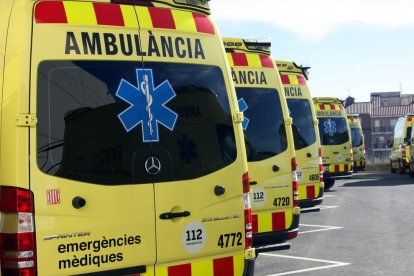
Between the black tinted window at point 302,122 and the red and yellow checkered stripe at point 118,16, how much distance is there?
611 cm

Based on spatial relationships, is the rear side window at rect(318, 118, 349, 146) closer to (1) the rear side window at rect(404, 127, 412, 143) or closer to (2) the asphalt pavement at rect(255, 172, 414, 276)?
(2) the asphalt pavement at rect(255, 172, 414, 276)

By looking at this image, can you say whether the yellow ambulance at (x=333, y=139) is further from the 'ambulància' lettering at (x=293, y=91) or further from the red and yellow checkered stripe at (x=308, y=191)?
the red and yellow checkered stripe at (x=308, y=191)

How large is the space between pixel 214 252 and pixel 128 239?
740 mm

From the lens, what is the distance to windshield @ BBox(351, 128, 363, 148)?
25516 mm

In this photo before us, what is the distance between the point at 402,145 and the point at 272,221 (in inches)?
873

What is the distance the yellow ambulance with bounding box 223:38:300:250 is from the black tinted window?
2851mm

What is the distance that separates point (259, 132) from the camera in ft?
24.3

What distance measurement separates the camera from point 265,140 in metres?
7.46

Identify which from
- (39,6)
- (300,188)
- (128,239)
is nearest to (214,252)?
(128,239)

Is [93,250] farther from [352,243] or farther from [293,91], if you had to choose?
[293,91]

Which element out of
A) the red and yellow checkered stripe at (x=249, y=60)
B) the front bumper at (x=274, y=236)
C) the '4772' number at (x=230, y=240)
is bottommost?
the front bumper at (x=274, y=236)

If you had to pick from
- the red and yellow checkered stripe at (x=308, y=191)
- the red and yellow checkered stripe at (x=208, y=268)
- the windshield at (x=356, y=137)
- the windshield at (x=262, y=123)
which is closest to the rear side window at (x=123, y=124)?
the red and yellow checkered stripe at (x=208, y=268)

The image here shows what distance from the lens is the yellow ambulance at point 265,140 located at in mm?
7359

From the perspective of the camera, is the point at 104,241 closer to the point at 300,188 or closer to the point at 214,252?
the point at 214,252
